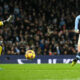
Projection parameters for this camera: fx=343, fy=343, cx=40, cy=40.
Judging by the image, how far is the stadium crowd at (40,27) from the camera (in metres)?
19.1

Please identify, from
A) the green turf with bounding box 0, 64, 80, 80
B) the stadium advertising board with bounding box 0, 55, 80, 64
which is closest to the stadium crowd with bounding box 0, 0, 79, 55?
the stadium advertising board with bounding box 0, 55, 80, 64

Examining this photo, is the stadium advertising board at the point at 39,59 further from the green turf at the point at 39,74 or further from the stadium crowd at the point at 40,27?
the green turf at the point at 39,74

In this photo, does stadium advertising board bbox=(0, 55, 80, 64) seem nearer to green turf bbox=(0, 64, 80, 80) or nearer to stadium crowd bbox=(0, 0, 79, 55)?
stadium crowd bbox=(0, 0, 79, 55)

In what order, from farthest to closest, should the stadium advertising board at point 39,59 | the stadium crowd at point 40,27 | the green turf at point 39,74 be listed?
the stadium crowd at point 40,27, the stadium advertising board at point 39,59, the green turf at point 39,74

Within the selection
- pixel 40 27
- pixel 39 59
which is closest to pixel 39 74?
pixel 39 59

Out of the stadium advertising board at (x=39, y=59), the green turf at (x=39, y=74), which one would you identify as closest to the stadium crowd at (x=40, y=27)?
the stadium advertising board at (x=39, y=59)

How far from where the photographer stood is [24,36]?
1998 cm

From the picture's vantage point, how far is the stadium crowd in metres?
19.1

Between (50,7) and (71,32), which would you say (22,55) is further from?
(50,7)

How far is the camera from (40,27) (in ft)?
68.5

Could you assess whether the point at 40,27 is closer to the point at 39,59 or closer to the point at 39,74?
the point at 39,59

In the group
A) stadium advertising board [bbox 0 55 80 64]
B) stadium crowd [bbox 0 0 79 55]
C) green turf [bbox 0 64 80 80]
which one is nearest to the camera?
green turf [bbox 0 64 80 80]

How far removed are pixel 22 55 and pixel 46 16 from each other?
17.0ft

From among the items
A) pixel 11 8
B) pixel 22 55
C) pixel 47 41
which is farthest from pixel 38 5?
pixel 22 55
